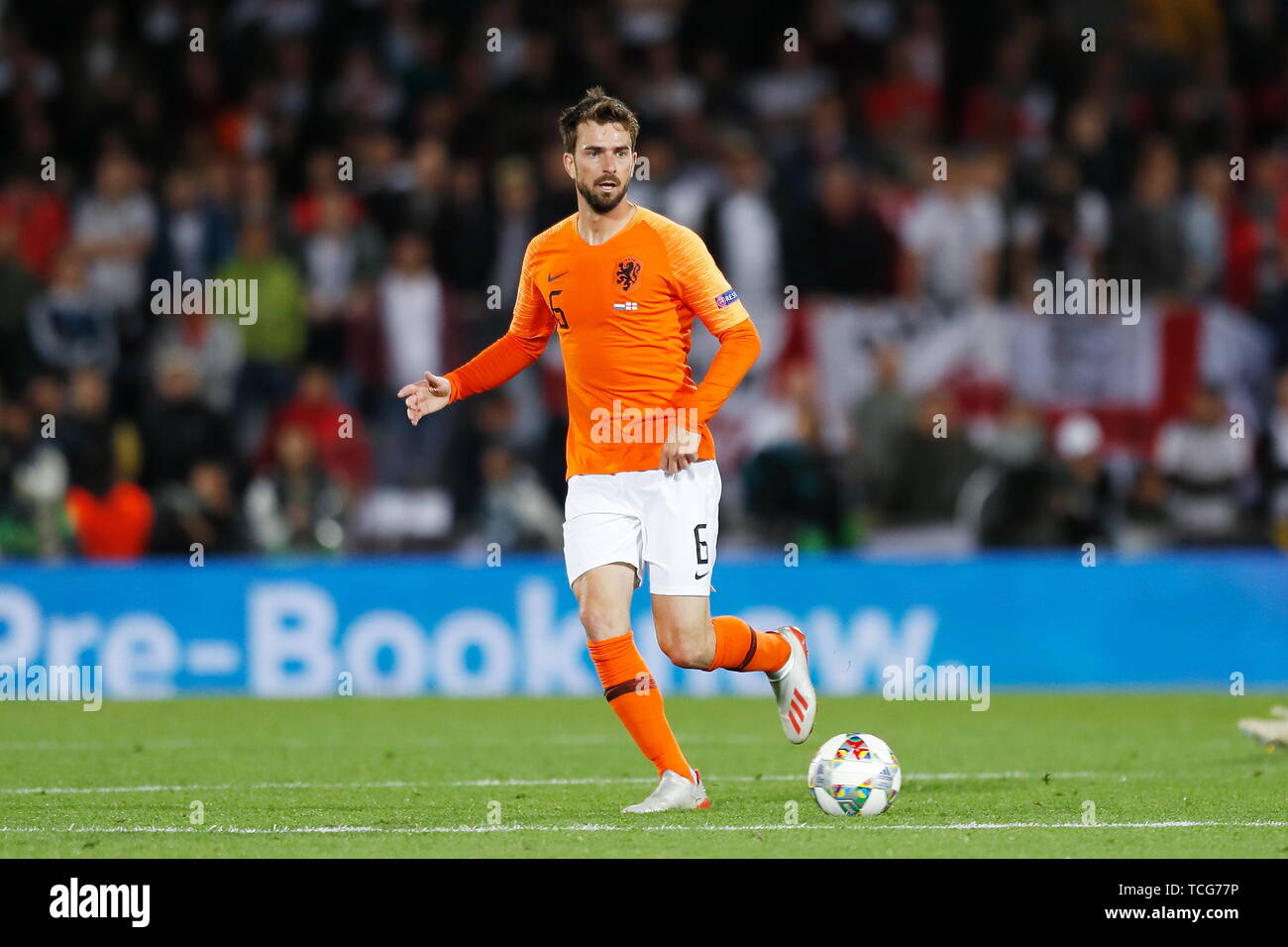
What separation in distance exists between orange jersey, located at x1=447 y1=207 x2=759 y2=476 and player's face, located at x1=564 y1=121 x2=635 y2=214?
22cm

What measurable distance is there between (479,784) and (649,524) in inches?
64.9

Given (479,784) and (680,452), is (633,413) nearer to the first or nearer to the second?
(680,452)

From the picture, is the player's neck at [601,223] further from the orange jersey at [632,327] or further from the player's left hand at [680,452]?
the player's left hand at [680,452]

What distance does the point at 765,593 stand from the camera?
14.2m

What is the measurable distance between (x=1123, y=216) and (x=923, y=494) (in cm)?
321

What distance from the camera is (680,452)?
7855 millimetres

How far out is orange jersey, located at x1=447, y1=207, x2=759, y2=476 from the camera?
26.9 feet

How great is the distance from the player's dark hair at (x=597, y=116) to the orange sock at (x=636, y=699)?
6.31 feet

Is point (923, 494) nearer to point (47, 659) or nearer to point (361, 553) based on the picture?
point (361, 553)

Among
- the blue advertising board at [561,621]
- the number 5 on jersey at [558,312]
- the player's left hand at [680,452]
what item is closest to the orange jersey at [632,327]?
the number 5 on jersey at [558,312]

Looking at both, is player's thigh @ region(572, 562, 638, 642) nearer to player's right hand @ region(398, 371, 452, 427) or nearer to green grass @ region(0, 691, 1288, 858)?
green grass @ region(0, 691, 1288, 858)

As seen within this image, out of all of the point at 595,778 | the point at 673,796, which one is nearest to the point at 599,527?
the point at 673,796

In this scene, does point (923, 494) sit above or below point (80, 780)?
above
